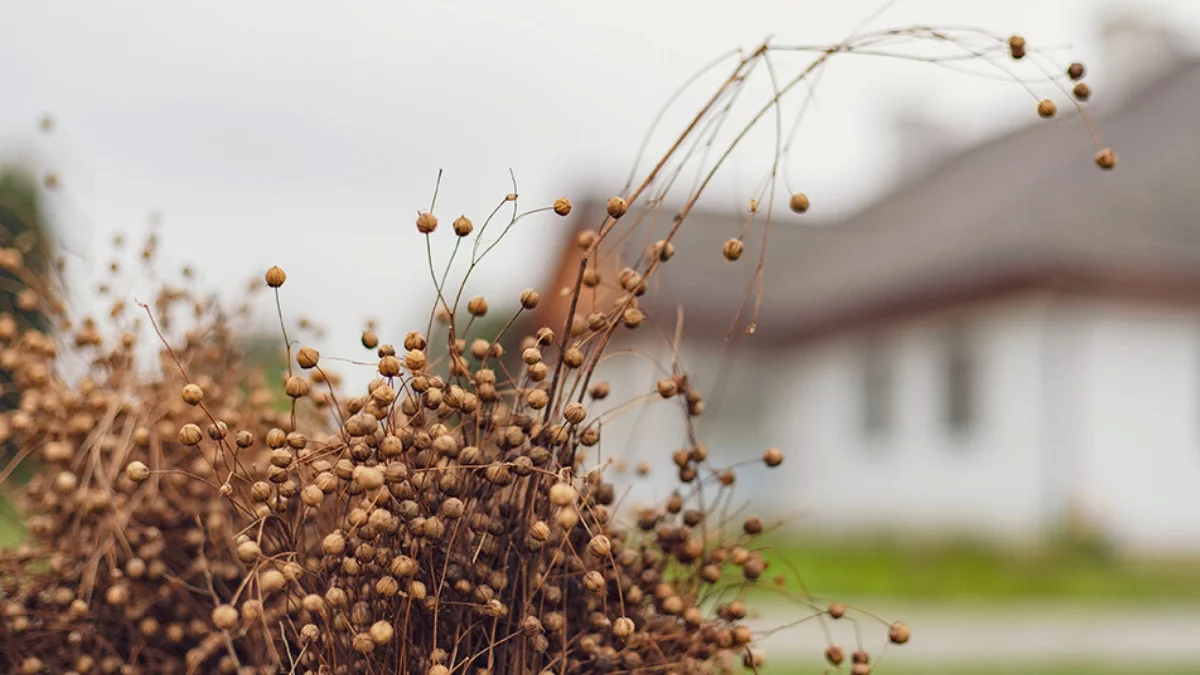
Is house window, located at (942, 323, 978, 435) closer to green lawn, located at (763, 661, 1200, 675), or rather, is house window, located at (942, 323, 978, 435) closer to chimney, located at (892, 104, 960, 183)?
green lawn, located at (763, 661, 1200, 675)

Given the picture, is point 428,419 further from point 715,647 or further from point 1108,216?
point 1108,216

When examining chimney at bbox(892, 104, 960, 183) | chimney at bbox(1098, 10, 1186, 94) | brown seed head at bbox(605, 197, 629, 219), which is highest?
chimney at bbox(1098, 10, 1186, 94)

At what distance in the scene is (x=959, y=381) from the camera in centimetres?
1488

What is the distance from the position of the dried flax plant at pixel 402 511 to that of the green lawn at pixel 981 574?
22.5ft

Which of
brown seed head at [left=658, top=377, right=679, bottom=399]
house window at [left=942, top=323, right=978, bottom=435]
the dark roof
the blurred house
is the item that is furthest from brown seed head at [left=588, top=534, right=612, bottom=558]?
house window at [left=942, top=323, right=978, bottom=435]

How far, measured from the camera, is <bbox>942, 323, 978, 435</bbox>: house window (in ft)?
47.2

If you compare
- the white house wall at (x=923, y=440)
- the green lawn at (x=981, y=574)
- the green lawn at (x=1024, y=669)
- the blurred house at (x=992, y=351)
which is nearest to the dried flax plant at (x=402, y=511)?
the green lawn at (x=1024, y=669)

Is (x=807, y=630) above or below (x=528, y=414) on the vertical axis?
below

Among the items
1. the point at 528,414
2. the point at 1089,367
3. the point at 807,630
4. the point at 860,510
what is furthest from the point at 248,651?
the point at 860,510

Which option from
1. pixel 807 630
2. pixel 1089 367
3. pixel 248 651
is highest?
pixel 248 651

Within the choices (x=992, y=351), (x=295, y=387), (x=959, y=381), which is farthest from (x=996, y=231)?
(x=295, y=387)

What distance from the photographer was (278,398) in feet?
7.29

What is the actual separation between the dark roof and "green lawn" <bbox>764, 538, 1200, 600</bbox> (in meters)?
3.00

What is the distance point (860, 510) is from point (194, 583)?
53.1ft
